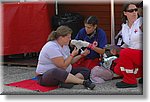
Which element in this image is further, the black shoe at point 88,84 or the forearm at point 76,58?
the forearm at point 76,58

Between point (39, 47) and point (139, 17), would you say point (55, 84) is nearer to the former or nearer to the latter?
point (139, 17)

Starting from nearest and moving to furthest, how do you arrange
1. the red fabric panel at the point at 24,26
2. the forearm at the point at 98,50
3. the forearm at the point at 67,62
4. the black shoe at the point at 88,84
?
1. the black shoe at the point at 88,84
2. the forearm at the point at 67,62
3. the forearm at the point at 98,50
4. the red fabric panel at the point at 24,26

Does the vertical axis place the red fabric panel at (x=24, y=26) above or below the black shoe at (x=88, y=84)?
above

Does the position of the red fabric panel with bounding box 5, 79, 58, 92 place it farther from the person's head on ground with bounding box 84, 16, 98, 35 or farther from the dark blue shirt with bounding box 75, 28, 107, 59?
the person's head on ground with bounding box 84, 16, 98, 35

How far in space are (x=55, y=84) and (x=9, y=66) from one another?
1629 millimetres

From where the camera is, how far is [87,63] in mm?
4930

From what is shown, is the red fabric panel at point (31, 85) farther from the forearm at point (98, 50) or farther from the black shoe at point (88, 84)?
the forearm at point (98, 50)

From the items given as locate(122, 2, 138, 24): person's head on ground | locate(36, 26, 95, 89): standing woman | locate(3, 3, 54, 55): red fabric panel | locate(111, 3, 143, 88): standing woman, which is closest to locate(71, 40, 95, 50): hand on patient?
locate(36, 26, 95, 89): standing woman

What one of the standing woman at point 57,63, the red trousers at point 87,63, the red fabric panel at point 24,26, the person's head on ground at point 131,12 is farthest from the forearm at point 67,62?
the red fabric panel at point 24,26

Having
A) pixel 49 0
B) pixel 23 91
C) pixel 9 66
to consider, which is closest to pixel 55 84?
pixel 23 91

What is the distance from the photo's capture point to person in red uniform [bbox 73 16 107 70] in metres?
4.76

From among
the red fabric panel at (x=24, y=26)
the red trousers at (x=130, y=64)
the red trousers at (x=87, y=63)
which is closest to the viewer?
the red trousers at (x=130, y=64)

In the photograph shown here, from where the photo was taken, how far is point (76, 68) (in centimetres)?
479

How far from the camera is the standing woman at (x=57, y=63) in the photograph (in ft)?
14.1
